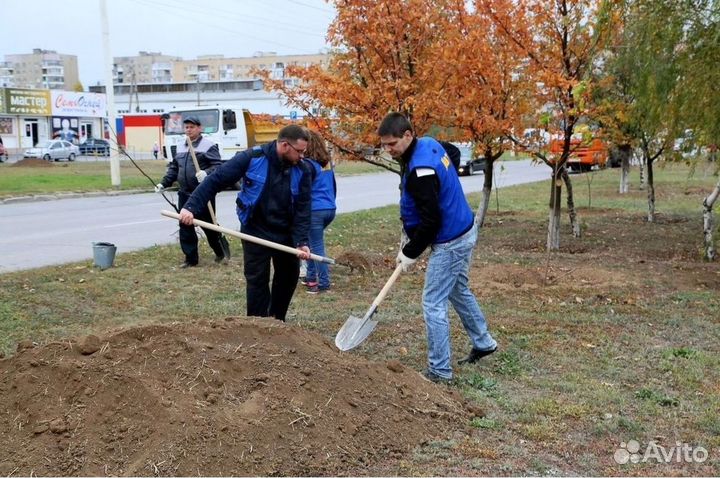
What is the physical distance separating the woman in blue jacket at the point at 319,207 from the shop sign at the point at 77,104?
169ft

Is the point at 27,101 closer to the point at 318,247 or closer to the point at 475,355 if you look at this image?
the point at 318,247

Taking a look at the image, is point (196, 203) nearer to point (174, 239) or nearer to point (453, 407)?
point (453, 407)

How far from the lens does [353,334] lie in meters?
5.36

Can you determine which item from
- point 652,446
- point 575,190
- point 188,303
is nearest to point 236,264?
point 188,303

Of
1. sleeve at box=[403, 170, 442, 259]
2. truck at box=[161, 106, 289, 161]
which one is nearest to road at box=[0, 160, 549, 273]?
truck at box=[161, 106, 289, 161]

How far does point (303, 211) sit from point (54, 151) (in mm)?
42571

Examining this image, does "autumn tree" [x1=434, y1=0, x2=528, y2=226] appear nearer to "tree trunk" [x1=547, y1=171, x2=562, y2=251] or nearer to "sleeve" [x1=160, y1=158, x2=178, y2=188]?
"tree trunk" [x1=547, y1=171, x2=562, y2=251]

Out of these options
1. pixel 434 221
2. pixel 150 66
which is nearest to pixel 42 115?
pixel 434 221

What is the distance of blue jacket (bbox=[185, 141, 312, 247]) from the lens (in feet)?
18.4

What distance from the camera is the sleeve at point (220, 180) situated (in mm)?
5609

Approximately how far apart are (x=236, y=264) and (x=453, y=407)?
Result: 5.69 meters

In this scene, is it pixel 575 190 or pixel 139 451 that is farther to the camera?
pixel 575 190

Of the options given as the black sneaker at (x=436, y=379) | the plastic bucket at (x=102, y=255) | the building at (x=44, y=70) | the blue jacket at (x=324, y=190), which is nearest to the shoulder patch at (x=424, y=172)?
the black sneaker at (x=436, y=379)

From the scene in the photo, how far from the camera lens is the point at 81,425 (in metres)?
3.84
